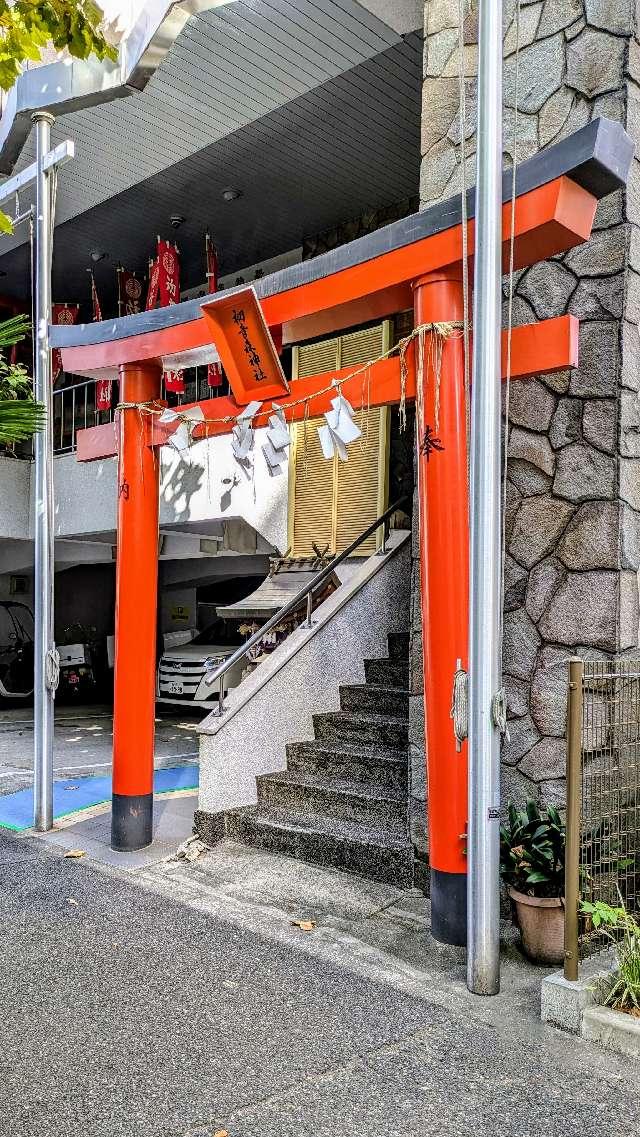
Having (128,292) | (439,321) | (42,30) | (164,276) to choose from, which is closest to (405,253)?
(439,321)

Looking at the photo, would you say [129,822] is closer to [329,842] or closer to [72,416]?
[329,842]

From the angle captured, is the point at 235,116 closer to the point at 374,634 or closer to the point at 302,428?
the point at 302,428

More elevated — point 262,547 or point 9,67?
point 9,67

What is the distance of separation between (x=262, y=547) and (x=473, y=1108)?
29.5 ft

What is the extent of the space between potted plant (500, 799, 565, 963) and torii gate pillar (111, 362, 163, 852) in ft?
10.1

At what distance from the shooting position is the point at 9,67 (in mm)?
2826

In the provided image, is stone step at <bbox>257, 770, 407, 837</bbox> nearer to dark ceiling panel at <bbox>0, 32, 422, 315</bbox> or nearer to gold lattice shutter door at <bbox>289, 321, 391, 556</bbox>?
gold lattice shutter door at <bbox>289, 321, 391, 556</bbox>

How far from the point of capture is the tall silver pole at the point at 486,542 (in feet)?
12.8

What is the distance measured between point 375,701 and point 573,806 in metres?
3.41

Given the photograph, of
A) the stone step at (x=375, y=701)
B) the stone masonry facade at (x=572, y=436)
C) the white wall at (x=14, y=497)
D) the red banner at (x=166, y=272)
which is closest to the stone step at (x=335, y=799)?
the stone masonry facade at (x=572, y=436)

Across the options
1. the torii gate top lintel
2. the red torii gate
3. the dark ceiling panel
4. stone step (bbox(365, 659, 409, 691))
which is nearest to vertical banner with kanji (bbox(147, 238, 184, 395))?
the dark ceiling panel

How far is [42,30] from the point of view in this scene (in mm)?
2898

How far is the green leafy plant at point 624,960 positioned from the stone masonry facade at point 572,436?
114 cm

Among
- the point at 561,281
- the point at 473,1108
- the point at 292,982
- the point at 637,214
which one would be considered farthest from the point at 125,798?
the point at 637,214
